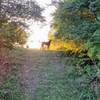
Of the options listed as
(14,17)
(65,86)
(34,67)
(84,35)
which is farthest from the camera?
(34,67)

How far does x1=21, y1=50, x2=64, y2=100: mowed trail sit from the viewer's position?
10.5 metres

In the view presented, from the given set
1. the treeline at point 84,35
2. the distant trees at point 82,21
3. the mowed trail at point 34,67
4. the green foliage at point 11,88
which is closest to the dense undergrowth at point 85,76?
the treeline at point 84,35

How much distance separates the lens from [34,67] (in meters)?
13.0

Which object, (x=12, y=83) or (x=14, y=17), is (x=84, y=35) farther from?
(x=12, y=83)

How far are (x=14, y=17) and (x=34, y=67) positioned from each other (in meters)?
2.53

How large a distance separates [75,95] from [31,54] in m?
6.07

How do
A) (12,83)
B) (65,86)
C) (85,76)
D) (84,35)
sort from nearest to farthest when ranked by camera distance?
(12,83) < (65,86) < (85,76) < (84,35)

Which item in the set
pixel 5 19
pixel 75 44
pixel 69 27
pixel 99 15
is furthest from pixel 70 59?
pixel 5 19

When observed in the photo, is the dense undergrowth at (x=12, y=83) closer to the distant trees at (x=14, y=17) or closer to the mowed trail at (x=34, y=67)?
the mowed trail at (x=34, y=67)

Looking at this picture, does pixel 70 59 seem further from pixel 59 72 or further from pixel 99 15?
pixel 99 15

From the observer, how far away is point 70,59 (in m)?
14.2

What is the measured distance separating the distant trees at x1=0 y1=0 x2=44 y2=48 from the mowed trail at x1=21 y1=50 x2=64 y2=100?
4.17ft

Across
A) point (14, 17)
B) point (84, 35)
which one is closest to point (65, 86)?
point (84, 35)

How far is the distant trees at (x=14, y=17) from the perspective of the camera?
36.4 ft
